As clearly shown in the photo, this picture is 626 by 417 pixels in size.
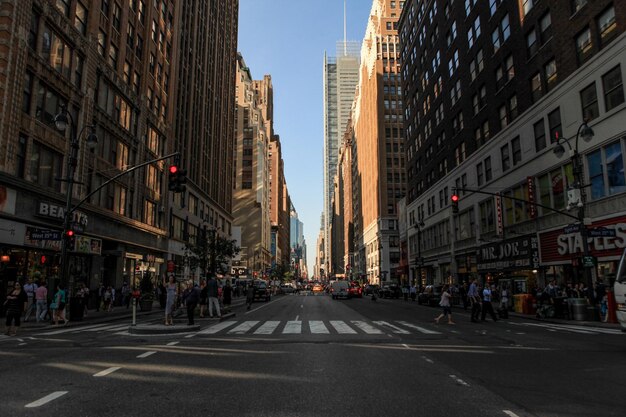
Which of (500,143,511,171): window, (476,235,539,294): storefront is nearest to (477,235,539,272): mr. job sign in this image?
(476,235,539,294): storefront

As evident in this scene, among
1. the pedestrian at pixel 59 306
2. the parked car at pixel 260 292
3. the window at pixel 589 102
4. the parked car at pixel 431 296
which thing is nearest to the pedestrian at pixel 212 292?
the pedestrian at pixel 59 306

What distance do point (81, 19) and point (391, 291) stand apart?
1806 inches

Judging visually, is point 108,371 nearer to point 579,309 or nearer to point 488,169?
point 579,309

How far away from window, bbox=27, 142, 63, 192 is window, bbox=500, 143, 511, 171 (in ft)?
106

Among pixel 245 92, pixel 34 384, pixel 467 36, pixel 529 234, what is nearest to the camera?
pixel 34 384

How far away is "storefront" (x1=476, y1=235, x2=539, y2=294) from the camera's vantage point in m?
33.1

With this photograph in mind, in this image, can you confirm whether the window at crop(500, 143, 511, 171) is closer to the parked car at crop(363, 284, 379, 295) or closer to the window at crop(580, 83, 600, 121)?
the window at crop(580, 83, 600, 121)

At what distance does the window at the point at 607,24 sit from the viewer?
81.5ft

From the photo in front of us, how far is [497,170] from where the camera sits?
3934cm

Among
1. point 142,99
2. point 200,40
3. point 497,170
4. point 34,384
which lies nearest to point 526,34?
point 497,170

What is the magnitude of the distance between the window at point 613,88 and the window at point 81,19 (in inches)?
1264

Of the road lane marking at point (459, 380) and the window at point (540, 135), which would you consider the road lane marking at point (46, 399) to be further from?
the window at point (540, 135)

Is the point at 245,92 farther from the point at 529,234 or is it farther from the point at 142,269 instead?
the point at 529,234

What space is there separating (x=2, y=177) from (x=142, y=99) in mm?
20968
